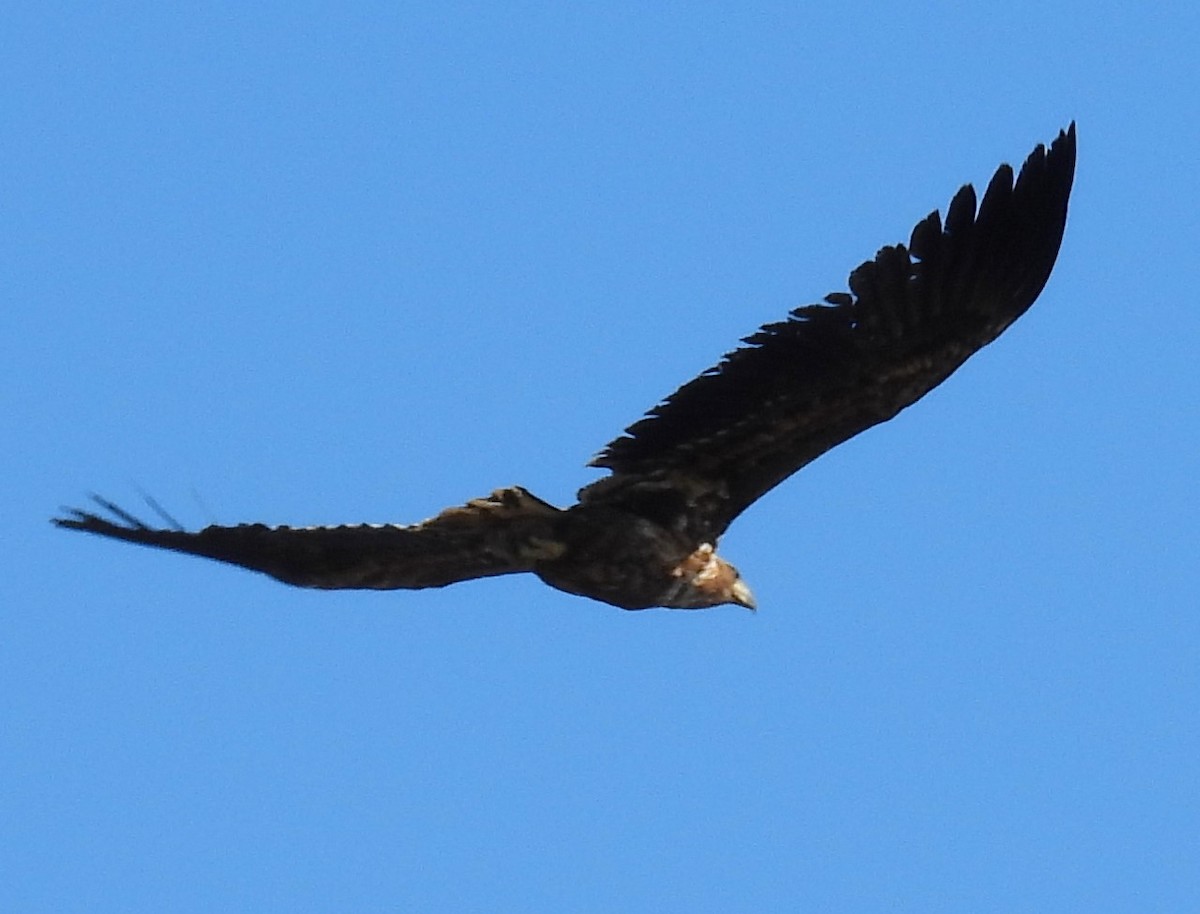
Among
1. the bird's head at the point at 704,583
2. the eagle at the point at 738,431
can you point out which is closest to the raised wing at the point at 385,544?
the eagle at the point at 738,431

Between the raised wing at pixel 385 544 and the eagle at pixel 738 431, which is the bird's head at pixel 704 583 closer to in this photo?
the eagle at pixel 738 431

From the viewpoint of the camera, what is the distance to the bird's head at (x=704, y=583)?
11523 mm

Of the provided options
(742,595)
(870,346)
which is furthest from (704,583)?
(870,346)

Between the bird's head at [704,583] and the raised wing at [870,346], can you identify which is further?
the bird's head at [704,583]

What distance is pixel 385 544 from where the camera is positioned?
35.4ft

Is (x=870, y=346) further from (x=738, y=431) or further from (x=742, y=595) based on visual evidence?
(x=742, y=595)

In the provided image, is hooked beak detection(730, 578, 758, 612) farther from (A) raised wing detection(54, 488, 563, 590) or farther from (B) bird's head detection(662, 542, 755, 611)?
(A) raised wing detection(54, 488, 563, 590)

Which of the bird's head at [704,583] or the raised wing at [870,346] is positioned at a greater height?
the raised wing at [870,346]

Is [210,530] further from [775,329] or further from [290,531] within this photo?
[775,329]

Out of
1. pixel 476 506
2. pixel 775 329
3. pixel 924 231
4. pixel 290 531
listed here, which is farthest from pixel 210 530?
pixel 924 231

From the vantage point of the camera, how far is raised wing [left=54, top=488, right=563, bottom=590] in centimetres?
1047

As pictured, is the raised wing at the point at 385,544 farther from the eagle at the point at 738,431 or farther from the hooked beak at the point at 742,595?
the hooked beak at the point at 742,595

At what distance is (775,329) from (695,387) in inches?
19.0

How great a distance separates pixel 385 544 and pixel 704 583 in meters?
1.79
